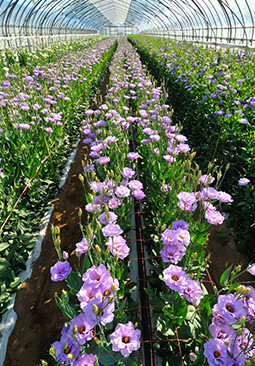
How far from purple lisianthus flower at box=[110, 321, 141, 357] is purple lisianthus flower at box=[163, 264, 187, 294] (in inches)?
9.6

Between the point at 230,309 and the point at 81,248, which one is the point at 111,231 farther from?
the point at 230,309

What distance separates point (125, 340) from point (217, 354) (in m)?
0.39

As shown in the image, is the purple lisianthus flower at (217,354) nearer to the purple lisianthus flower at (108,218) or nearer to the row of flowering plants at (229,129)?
the purple lisianthus flower at (108,218)

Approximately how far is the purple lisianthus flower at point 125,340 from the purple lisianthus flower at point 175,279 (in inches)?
9.6

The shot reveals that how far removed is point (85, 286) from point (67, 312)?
205 millimetres

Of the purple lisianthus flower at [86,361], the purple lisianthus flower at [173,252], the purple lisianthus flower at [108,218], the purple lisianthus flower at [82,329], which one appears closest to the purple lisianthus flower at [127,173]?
the purple lisianthus flower at [108,218]

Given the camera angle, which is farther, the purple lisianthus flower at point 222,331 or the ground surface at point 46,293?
the ground surface at point 46,293

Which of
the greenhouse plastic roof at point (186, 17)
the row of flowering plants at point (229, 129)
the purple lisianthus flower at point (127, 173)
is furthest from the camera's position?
the greenhouse plastic roof at point (186, 17)

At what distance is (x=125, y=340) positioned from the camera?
1021 mm

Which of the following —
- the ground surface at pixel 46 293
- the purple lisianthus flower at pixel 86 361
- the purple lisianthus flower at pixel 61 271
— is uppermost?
the purple lisianthus flower at pixel 61 271

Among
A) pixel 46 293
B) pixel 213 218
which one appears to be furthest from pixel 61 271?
pixel 46 293

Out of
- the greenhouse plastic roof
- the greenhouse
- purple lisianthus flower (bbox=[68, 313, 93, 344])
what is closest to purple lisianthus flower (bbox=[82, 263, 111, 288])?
the greenhouse

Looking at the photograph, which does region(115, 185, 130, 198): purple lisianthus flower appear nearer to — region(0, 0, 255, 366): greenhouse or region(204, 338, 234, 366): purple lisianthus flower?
region(0, 0, 255, 366): greenhouse

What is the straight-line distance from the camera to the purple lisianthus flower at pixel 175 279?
1098 mm
